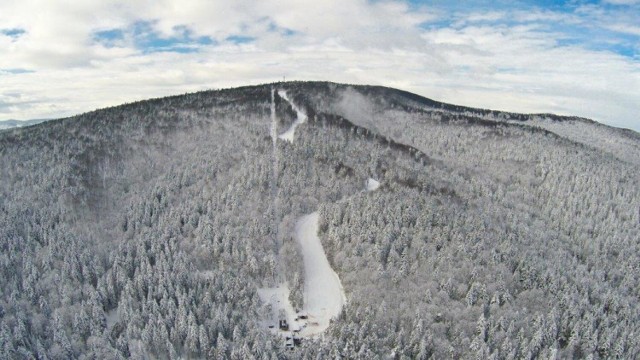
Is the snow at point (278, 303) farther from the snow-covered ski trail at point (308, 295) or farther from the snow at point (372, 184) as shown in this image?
the snow at point (372, 184)

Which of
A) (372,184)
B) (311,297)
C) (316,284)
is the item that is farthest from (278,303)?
(372,184)

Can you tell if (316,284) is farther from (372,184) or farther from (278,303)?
(372,184)

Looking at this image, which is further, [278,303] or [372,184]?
Result: [372,184]

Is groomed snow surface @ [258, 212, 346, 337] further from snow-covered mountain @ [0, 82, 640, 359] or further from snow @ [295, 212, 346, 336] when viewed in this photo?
snow-covered mountain @ [0, 82, 640, 359]

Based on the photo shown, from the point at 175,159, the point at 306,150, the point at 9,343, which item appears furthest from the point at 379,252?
the point at 175,159

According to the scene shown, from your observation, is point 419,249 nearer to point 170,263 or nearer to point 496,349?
point 496,349

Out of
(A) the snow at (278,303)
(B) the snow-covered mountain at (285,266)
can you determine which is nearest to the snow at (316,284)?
(B) the snow-covered mountain at (285,266)
